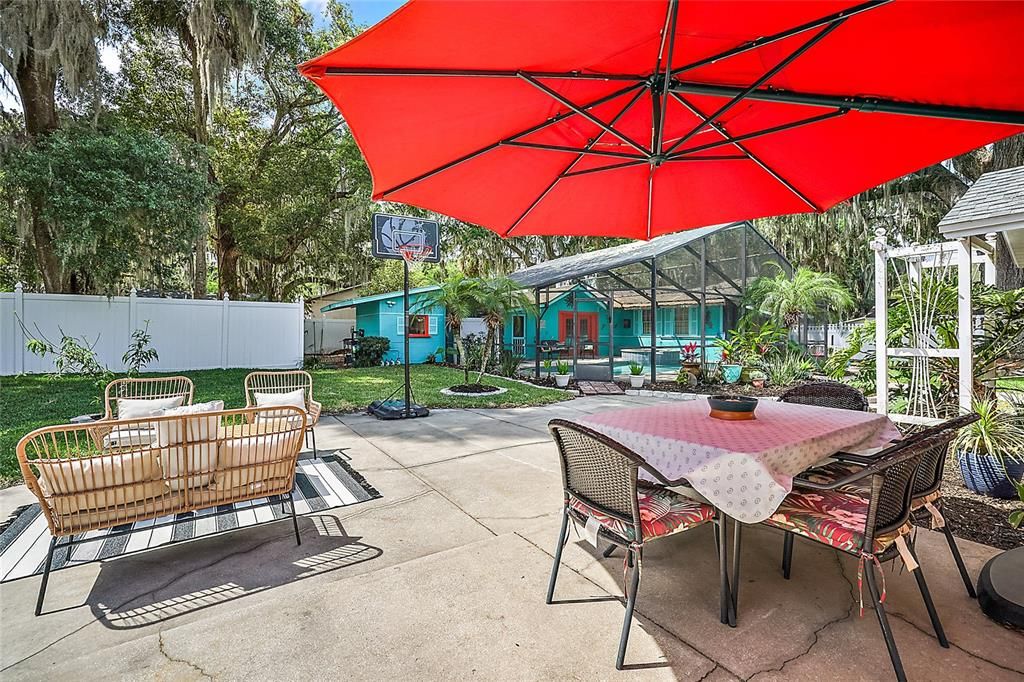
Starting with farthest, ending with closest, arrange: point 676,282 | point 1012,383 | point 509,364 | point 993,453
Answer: point 509,364 < point 676,282 < point 1012,383 < point 993,453

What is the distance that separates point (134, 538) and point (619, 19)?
4050 mm

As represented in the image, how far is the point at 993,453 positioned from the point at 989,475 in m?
0.19

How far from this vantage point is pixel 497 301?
966 centimetres

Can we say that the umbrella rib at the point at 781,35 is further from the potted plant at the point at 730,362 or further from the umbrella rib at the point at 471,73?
the potted plant at the point at 730,362

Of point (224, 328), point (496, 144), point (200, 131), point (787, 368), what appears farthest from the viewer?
point (200, 131)

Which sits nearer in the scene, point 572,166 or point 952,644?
point 952,644

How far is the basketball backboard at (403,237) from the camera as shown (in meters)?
7.59

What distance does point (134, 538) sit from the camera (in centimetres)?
315

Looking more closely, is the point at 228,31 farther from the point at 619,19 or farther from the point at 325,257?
the point at 619,19

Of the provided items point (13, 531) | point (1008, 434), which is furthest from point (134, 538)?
point (1008, 434)

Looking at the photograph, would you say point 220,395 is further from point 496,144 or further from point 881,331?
point 881,331

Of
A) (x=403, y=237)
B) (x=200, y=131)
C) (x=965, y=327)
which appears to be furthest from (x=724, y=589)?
(x=200, y=131)

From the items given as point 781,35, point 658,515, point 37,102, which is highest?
point 37,102

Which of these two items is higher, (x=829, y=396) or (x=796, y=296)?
(x=796, y=296)
